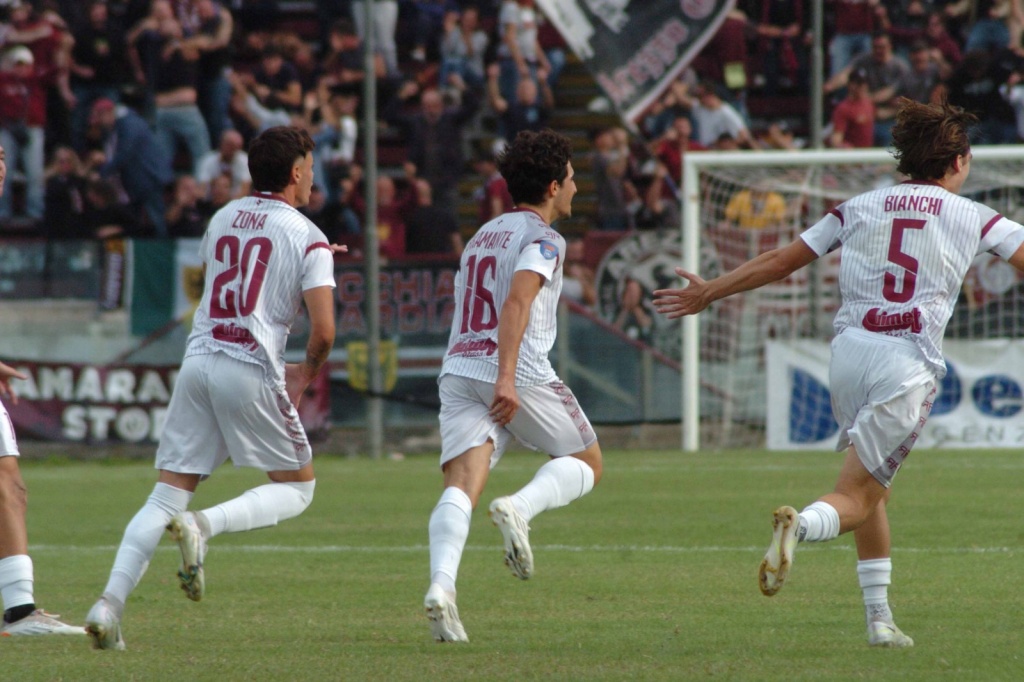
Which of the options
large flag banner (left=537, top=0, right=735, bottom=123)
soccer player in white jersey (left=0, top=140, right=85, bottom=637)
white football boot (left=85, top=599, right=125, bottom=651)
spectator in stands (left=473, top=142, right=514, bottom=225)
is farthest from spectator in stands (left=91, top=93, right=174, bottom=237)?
white football boot (left=85, top=599, right=125, bottom=651)

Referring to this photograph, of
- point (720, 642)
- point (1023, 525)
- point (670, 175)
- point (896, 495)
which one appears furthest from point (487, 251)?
point (670, 175)

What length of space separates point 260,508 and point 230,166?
1347 cm

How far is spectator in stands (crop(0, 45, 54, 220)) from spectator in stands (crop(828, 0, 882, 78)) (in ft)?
34.1

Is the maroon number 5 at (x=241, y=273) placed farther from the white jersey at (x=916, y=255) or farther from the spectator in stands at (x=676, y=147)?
the spectator in stands at (x=676, y=147)

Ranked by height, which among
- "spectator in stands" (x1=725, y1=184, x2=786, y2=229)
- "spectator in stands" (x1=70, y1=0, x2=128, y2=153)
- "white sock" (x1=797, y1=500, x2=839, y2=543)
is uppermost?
"spectator in stands" (x1=70, y1=0, x2=128, y2=153)

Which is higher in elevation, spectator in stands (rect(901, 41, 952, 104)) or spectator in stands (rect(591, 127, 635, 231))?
spectator in stands (rect(901, 41, 952, 104))

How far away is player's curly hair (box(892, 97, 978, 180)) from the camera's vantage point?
219 inches

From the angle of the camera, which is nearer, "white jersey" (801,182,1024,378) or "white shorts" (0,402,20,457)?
"white jersey" (801,182,1024,378)

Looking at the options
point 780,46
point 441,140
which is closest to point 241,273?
point 441,140

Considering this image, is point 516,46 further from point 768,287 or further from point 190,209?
point 768,287

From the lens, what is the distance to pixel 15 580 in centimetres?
627

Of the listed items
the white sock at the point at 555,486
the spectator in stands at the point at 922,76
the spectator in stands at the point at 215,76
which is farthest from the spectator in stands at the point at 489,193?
the white sock at the point at 555,486

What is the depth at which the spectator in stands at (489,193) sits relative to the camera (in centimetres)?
1891

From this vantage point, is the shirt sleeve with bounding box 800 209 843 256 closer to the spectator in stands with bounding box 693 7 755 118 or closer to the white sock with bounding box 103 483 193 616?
the white sock with bounding box 103 483 193 616
